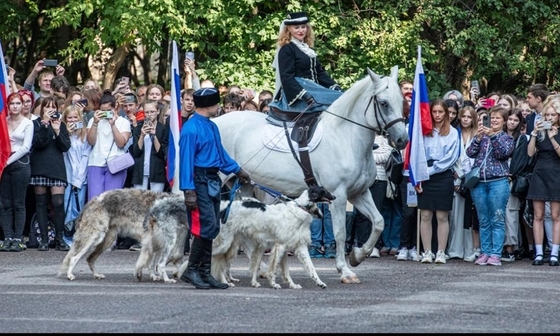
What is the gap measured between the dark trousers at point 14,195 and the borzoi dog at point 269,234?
591 cm

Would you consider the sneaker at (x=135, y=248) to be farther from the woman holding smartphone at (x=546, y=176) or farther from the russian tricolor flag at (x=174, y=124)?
the woman holding smartphone at (x=546, y=176)

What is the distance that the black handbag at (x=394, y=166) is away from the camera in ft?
65.0

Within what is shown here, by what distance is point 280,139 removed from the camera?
16.3 metres

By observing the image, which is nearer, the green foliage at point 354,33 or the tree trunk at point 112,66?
the green foliage at point 354,33

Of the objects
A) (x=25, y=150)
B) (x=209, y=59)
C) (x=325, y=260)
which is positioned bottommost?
(x=325, y=260)

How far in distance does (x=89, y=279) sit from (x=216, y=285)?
6.78 ft

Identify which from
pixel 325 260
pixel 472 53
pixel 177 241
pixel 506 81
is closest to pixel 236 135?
pixel 177 241

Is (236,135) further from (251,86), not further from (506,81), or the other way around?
(506,81)

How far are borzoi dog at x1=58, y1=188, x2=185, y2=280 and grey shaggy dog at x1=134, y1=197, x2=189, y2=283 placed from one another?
289mm

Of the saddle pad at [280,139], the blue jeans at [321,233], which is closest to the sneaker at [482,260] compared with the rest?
the blue jeans at [321,233]

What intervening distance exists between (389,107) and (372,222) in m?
1.38

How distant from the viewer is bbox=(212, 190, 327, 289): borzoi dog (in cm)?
1476

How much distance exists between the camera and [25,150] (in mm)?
19969

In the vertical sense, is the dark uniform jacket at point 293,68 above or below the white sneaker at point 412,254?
above
